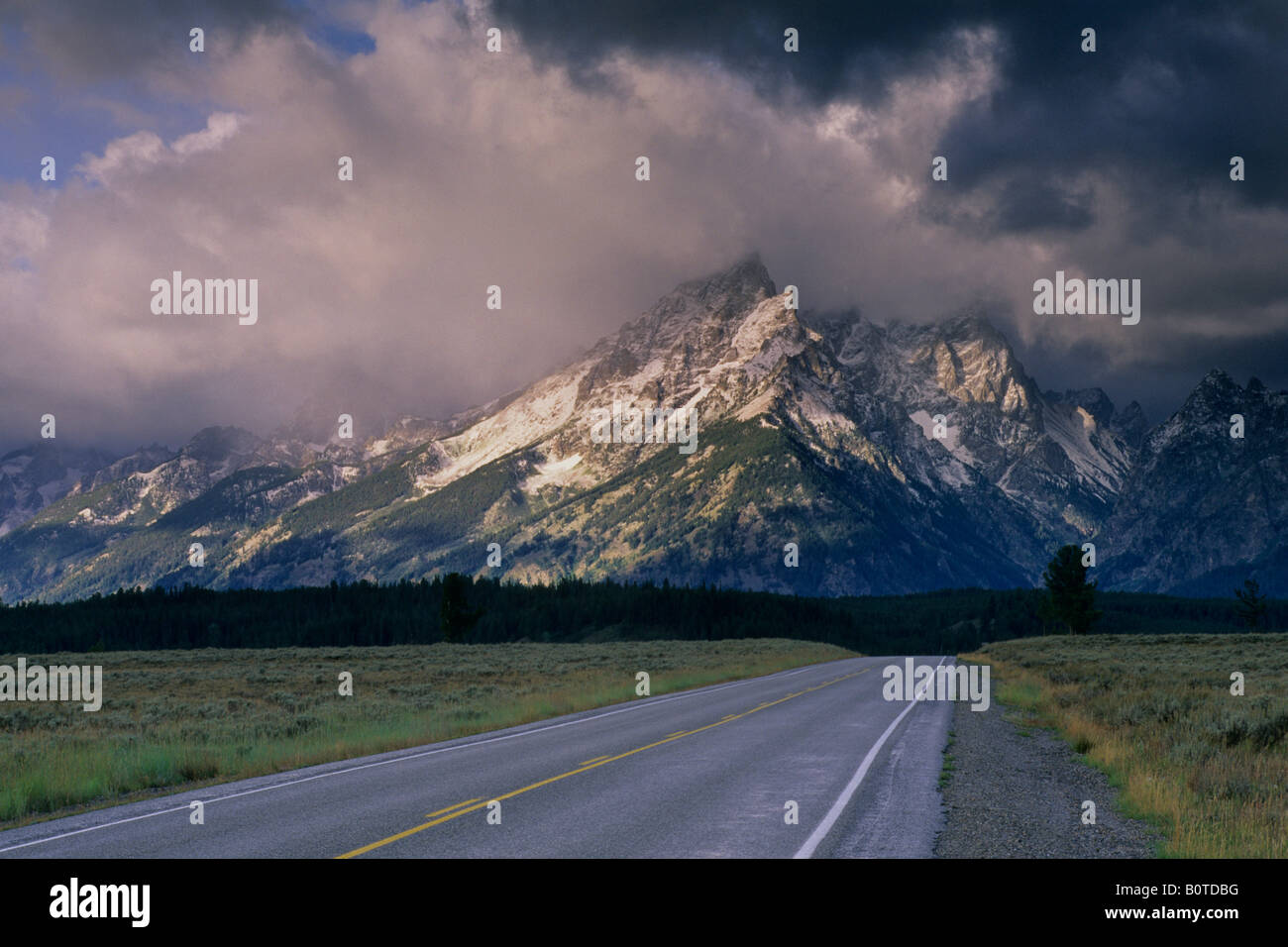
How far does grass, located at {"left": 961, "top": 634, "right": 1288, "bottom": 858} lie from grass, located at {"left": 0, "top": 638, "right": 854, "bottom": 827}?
14.0 metres

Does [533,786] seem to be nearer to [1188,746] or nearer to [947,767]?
[947,767]

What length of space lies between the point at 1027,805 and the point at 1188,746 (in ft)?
16.0

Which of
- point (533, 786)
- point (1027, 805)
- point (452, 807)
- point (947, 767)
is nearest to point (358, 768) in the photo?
point (533, 786)

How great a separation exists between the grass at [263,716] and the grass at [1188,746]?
13996 mm

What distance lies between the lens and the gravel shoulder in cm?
980

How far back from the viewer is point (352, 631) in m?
150

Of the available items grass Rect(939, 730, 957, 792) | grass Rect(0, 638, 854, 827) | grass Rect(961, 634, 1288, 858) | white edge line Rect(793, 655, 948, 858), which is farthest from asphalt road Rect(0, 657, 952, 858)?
grass Rect(961, 634, 1288, 858)

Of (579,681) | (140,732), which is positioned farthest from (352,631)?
(140,732)

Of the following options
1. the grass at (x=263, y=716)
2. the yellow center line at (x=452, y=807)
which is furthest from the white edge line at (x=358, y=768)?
the yellow center line at (x=452, y=807)

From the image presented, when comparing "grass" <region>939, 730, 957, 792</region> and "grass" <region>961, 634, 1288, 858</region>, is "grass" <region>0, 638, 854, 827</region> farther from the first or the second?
"grass" <region>961, 634, 1288, 858</region>

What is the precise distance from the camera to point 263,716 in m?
27.3

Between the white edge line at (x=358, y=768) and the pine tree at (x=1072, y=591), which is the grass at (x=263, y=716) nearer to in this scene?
the white edge line at (x=358, y=768)
